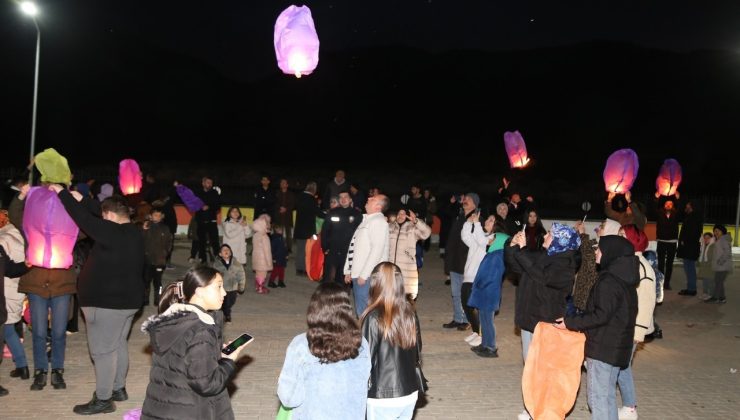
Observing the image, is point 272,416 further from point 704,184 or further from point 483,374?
point 704,184

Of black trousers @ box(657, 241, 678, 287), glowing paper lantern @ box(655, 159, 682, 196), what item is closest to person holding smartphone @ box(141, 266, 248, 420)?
black trousers @ box(657, 241, 678, 287)

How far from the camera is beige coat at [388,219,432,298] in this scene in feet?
33.0

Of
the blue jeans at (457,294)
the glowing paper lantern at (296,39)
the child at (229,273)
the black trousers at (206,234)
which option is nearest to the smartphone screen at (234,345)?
the glowing paper lantern at (296,39)

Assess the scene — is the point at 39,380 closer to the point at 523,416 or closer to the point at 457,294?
the point at 523,416

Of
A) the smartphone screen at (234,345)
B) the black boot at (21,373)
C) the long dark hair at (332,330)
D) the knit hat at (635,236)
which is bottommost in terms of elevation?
the black boot at (21,373)

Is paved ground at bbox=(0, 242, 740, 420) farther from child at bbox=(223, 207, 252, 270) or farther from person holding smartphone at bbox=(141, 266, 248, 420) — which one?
person holding smartphone at bbox=(141, 266, 248, 420)

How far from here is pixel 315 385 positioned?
396 cm

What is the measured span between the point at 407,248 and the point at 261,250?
11.2 ft

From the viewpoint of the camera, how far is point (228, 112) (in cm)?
10744

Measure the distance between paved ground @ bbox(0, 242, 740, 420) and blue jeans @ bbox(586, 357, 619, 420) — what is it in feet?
3.42

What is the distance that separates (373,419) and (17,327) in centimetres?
482

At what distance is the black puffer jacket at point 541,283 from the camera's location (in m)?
6.23

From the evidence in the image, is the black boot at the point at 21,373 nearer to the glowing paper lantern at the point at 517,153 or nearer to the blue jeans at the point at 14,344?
the blue jeans at the point at 14,344

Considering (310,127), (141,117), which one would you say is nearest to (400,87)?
(310,127)
